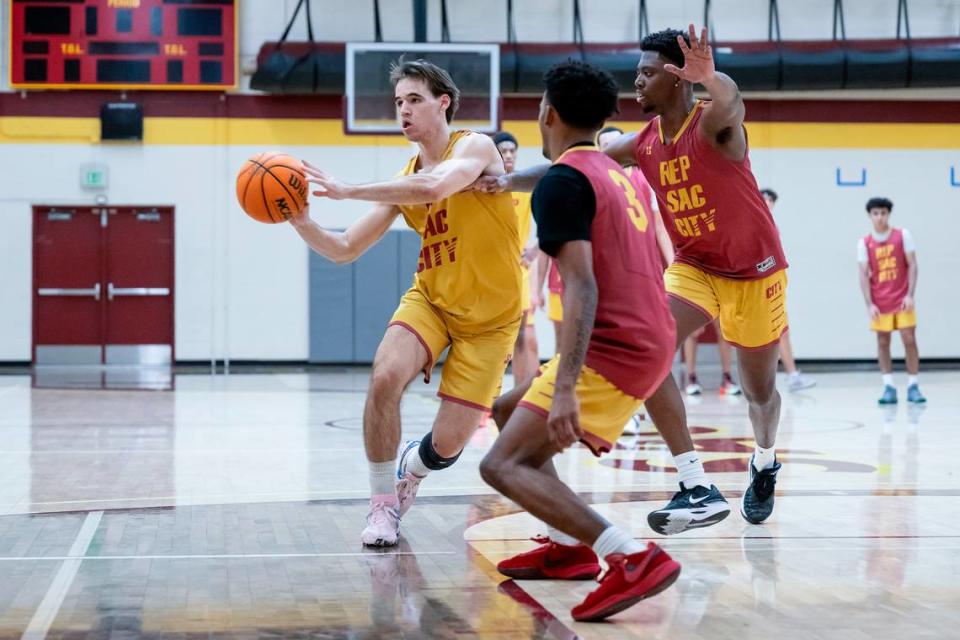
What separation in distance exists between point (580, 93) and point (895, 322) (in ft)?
31.0

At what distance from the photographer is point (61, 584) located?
3957 mm

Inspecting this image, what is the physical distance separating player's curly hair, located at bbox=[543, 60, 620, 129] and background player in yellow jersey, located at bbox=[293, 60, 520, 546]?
971 mm

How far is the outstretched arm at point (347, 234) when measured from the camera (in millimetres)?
4820

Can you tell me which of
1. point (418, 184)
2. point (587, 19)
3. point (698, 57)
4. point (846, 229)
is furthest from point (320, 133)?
point (698, 57)

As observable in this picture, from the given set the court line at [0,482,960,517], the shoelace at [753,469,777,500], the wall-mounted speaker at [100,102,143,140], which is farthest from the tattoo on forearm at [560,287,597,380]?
the wall-mounted speaker at [100,102,143,140]

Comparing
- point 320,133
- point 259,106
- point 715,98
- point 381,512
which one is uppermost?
point 259,106

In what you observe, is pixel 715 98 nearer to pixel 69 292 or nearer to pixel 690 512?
pixel 690 512

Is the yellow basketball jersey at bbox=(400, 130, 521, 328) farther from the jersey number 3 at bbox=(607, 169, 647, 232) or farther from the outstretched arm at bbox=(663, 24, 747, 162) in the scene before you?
the jersey number 3 at bbox=(607, 169, 647, 232)

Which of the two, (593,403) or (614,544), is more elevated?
(593,403)

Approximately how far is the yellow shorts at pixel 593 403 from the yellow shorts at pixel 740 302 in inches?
63.3

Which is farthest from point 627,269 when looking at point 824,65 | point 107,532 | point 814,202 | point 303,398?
point 814,202

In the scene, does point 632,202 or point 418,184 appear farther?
point 418,184

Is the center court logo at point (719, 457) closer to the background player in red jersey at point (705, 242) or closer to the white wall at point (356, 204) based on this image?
the background player in red jersey at point (705, 242)

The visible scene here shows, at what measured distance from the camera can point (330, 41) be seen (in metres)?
17.0
